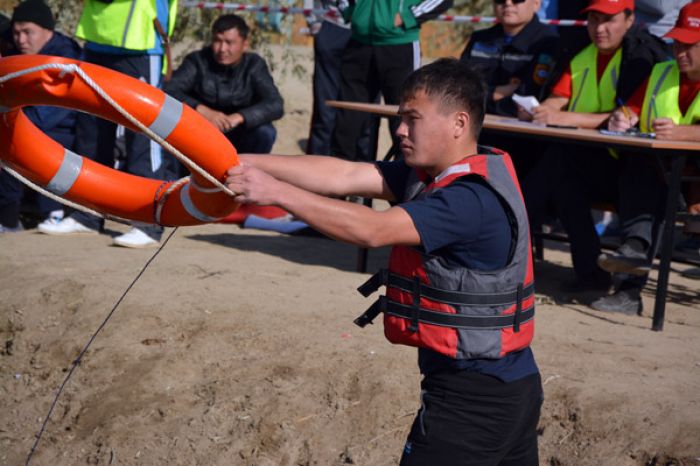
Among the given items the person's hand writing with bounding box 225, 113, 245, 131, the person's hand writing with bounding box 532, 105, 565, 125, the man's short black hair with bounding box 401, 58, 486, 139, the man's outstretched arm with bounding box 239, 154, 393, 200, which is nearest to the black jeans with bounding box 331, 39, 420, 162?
the person's hand writing with bounding box 225, 113, 245, 131

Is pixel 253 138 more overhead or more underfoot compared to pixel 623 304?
more overhead

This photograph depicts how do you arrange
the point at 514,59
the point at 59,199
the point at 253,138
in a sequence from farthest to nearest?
the point at 253,138
the point at 514,59
the point at 59,199

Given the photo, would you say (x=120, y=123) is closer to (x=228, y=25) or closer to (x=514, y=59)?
(x=514, y=59)

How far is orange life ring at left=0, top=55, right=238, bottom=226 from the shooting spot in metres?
3.51

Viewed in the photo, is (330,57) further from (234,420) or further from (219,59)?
(234,420)

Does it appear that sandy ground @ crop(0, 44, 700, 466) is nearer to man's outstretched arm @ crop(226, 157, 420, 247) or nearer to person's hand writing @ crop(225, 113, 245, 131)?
person's hand writing @ crop(225, 113, 245, 131)

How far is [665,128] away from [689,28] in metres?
0.59

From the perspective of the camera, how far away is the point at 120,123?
3.63m

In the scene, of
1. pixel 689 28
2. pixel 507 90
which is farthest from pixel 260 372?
pixel 507 90

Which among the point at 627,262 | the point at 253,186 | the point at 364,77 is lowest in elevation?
the point at 627,262

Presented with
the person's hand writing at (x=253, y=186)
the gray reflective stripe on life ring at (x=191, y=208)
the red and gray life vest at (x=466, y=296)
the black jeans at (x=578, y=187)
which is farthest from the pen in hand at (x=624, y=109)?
the person's hand writing at (x=253, y=186)

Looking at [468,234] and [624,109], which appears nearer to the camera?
[468,234]

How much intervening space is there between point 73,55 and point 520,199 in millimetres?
5711

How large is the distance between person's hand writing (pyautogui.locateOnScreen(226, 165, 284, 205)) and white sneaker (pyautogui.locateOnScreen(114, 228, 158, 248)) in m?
4.27
